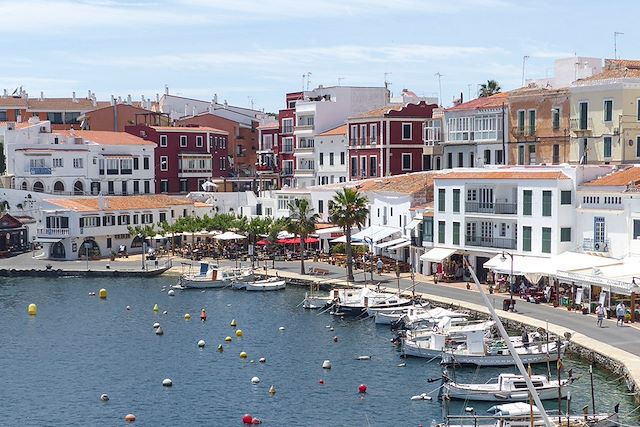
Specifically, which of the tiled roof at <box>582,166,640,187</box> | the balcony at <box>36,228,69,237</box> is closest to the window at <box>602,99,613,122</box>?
the tiled roof at <box>582,166,640,187</box>

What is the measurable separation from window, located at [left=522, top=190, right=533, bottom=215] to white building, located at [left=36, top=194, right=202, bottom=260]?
167ft

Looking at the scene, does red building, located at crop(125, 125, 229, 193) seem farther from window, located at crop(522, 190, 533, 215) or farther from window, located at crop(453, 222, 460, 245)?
window, located at crop(522, 190, 533, 215)

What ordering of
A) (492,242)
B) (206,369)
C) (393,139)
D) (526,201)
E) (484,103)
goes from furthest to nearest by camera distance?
(393,139)
(484,103)
(492,242)
(526,201)
(206,369)

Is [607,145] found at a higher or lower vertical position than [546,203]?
higher

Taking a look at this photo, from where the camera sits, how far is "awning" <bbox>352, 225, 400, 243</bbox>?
89312mm

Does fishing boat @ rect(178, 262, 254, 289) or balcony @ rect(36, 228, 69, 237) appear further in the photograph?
balcony @ rect(36, 228, 69, 237)

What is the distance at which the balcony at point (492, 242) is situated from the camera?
7594 centimetres

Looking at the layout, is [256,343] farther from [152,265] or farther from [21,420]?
[152,265]

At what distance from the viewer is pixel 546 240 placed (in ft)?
238

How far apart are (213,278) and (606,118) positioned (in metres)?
35.7

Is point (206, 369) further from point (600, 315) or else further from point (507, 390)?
point (600, 315)

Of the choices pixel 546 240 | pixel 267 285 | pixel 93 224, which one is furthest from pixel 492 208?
pixel 93 224

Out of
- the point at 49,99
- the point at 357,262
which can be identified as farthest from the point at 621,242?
the point at 49,99

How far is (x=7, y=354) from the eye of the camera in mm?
63438
